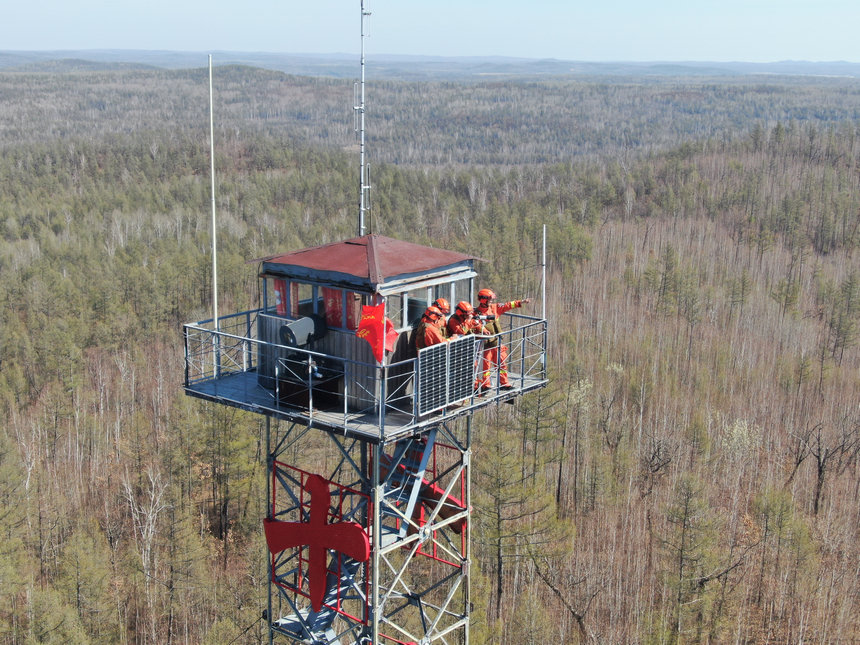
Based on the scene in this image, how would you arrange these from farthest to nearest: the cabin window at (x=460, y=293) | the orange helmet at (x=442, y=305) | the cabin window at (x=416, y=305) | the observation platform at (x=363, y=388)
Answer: the cabin window at (x=460, y=293) < the cabin window at (x=416, y=305) < the orange helmet at (x=442, y=305) < the observation platform at (x=363, y=388)

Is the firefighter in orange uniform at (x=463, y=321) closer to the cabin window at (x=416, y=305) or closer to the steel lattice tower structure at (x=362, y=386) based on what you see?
the steel lattice tower structure at (x=362, y=386)

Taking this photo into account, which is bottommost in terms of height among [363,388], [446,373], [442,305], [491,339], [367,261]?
[363,388]

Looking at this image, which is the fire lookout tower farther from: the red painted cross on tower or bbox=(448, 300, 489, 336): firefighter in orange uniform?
bbox=(448, 300, 489, 336): firefighter in orange uniform

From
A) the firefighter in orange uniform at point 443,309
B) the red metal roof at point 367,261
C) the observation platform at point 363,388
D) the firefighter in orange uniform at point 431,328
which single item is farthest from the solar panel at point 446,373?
the red metal roof at point 367,261

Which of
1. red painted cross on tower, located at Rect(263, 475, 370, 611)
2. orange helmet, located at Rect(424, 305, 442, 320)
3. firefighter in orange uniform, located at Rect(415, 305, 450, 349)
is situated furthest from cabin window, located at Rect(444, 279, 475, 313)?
red painted cross on tower, located at Rect(263, 475, 370, 611)

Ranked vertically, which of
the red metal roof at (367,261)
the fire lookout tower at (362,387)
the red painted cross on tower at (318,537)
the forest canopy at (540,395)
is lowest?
the forest canopy at (540,395)

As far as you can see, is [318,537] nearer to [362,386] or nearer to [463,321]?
[362,386]

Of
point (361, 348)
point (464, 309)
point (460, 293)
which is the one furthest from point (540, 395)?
point (361, 348)

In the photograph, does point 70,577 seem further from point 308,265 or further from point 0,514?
point 308,265
